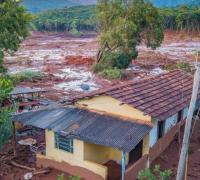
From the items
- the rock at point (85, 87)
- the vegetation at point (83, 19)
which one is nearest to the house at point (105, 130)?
the rock at point (85, 87)

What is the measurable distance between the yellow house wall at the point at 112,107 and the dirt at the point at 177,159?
2325 millimetres

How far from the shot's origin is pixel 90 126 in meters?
12.6

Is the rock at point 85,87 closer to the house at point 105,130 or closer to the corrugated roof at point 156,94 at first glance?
the corrugated roof at point 156,94

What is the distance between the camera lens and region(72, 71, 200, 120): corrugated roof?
13.3 m

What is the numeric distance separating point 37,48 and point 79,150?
1755 inches

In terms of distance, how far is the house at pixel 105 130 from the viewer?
12188 mm

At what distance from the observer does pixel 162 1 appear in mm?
104000

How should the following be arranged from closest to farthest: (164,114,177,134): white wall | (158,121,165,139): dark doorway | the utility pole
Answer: the utility pole
(158,121,165,139): dark doorway
(164,114,177,134): white wall

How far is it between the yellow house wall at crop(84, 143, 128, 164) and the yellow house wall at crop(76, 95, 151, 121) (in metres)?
1.50

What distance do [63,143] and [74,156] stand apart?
692mm

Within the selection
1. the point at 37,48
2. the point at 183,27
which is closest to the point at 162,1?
the point at 183,27

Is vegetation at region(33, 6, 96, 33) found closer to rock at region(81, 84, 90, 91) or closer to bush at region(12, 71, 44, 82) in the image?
bush at region(12, 71, 44, 82)

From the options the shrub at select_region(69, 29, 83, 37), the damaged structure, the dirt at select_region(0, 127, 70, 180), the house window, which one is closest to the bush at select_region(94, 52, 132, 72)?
the damaged structure

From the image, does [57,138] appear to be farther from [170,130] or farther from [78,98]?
Result: [170,130]
